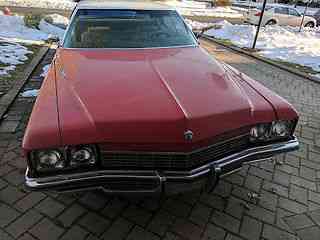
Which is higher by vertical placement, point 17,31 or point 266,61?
point 17,31

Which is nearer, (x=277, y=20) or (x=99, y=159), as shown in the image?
(x=99, y=159)

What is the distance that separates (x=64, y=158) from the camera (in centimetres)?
203

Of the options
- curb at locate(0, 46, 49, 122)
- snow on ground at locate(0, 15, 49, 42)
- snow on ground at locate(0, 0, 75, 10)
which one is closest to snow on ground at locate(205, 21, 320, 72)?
curb at locate(0, 46, 49, 122)

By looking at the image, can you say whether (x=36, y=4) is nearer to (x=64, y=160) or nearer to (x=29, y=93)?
(x=29, y=93)

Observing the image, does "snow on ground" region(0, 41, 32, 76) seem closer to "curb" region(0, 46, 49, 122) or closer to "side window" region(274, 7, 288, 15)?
"curb" region(0, 46, 49, 122)

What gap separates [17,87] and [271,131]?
4564 mm

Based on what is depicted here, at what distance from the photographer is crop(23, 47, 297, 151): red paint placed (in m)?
1.98

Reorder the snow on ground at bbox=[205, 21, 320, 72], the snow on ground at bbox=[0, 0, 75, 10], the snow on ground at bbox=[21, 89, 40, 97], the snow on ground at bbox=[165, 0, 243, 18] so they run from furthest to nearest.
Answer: the snow on ground at bbox=[165, 0, 243, 18] → the snow on ground at bbox=[0, 0, 75, 10] → the snow on ground at bbox=[205, 21, 320, 72] → the snow on ground at bbox=[21, 89, 40, 97]

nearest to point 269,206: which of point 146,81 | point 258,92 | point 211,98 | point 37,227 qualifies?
point 258,92

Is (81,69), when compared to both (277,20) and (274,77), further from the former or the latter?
(277,20)

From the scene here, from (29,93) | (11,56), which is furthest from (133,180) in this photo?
(11,56)

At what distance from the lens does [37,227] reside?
2455 millimetres

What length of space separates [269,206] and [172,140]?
1512 millimetres

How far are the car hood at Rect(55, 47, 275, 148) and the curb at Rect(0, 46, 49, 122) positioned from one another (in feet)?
6.27
